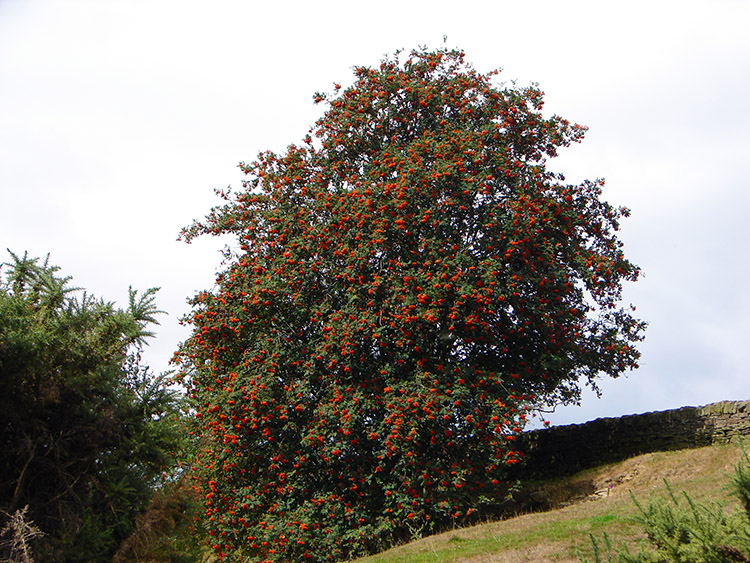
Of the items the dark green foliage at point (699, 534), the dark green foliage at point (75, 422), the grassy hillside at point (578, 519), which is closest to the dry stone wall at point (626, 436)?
the grassy hillside at point (578, 519)

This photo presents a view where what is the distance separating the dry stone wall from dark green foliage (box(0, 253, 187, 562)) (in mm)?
12741

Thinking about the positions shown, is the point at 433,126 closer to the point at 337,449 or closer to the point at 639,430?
the point at 337,449

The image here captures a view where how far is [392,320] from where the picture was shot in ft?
49.6

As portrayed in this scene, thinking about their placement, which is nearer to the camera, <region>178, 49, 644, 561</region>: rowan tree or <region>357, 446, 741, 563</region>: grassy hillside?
<region>357, 446, 741, 563</region>: grassy hillside

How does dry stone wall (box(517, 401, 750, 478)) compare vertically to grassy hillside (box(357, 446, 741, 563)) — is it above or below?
above

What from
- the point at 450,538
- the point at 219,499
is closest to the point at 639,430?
the point at 450,538

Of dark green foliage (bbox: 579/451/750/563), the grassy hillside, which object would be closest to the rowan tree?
the grassy hillside

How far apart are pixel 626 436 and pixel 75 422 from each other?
1606 cm

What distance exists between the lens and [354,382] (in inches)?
609

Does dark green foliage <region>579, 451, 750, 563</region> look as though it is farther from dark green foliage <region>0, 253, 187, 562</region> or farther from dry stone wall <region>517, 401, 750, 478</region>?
dry stone wall <region>517, 401, 750, 478</region>

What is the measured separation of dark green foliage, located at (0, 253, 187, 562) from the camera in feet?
39.0

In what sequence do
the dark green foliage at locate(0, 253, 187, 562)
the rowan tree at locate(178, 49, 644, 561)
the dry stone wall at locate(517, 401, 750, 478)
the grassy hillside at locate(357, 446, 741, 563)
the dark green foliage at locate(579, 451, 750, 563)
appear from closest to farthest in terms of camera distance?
the dark green foliage at locate(579, 451, 750, 563) → the grassy hillside at locate(357, 446, 741, 563) → the dark green foliage at locate(0, 253, 187, 562) → the rowan tree at locate(178, 49, 644, 561) → the dry stone wall at locate(517, 401, 750, 478)

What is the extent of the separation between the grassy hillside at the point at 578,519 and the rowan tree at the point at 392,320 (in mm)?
1591

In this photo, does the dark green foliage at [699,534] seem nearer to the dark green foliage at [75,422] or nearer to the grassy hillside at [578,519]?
the grassy hillside at [578,519]
